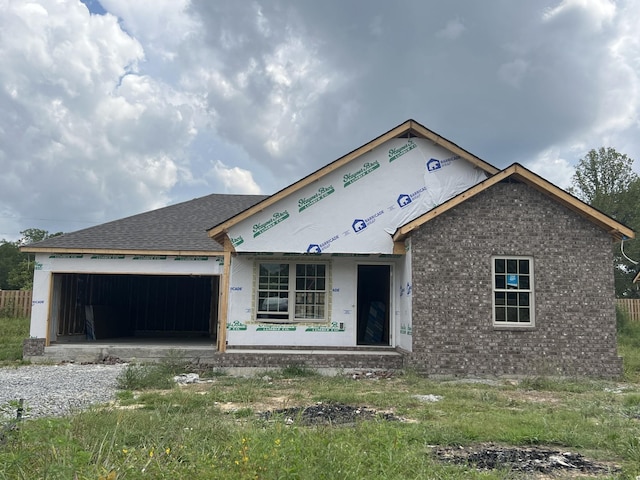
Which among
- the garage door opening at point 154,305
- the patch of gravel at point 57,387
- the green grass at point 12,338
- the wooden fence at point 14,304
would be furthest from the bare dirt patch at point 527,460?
the wooden fence at point 14,304

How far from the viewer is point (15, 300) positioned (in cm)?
2248

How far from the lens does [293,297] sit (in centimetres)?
1380

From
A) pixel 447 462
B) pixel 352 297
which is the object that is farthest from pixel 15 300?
pixel 447 462

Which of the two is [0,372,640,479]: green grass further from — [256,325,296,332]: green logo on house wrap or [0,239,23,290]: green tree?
[0,239,23,290]: green tree

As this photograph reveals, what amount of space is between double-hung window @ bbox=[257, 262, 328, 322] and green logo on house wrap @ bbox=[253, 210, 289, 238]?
106 cm

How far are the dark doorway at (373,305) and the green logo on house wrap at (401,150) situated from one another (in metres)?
3.29

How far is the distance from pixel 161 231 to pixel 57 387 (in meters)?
6.87

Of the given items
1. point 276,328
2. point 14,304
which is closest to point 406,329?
point 276,328

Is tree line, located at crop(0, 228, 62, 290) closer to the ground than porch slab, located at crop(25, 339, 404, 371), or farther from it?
farther from it

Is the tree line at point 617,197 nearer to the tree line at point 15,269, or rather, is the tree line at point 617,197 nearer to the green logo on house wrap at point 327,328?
the tree line at point 15,269

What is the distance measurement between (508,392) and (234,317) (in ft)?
22.3

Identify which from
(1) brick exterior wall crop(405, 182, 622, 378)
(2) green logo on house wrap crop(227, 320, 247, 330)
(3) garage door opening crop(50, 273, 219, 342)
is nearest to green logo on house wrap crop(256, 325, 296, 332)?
(2) green logo on house wrap crop(227, 320, 247, 330)

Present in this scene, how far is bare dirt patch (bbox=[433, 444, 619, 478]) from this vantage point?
516cm

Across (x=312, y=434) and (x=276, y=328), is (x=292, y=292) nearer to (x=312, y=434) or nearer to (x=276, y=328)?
(x=276, y=328)
